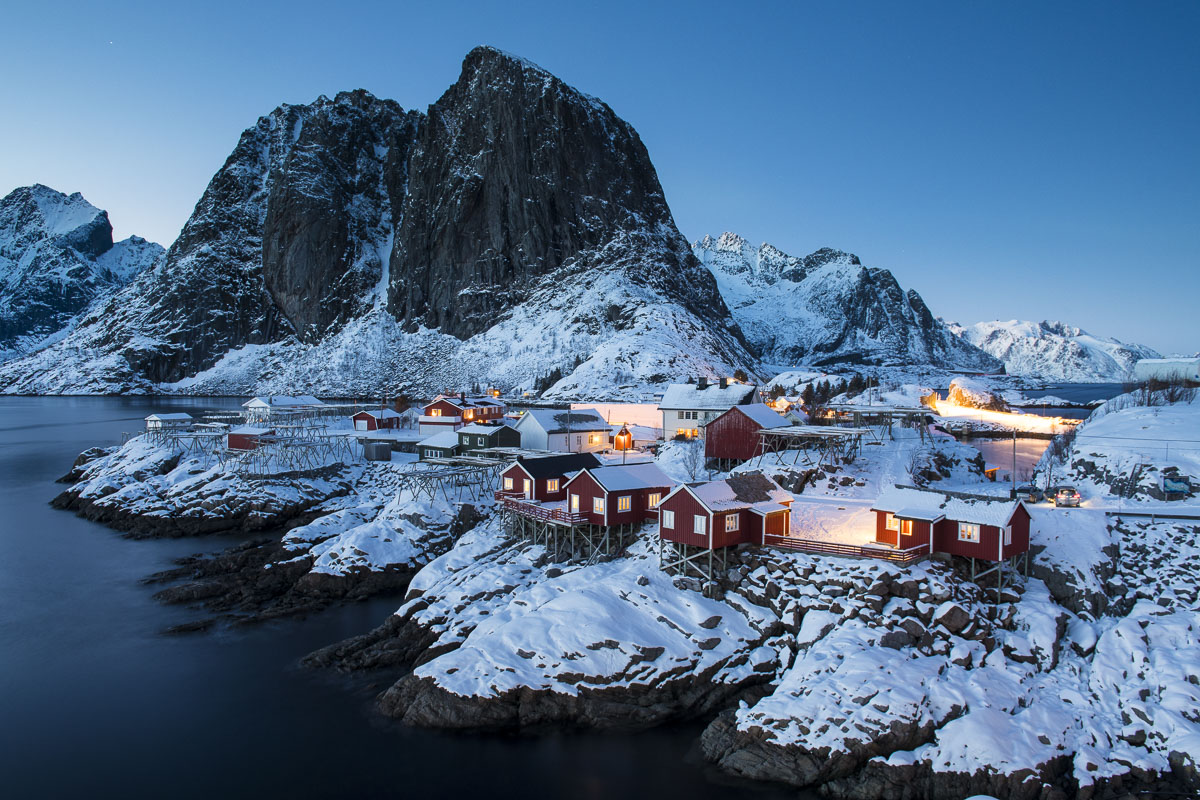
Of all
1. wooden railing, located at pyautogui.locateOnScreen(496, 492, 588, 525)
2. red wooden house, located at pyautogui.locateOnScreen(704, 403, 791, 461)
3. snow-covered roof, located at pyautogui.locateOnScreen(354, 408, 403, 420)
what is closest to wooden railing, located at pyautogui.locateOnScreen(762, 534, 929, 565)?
wooden railing, located at pyautogui.locateOnScreen(496, 492, 588, 525)

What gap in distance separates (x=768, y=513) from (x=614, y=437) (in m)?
31.0

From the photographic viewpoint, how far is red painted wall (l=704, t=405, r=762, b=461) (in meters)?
43.7

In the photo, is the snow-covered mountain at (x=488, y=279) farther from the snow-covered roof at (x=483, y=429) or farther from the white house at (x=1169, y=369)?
the snow-covered roof at (x=483, y=429)

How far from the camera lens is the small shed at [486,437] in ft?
180

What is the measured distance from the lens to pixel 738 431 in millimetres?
44125

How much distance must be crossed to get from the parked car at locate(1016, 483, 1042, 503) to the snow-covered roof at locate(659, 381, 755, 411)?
20.9 meters

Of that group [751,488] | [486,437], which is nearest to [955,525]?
[751,488]

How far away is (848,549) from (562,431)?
31.6 meters

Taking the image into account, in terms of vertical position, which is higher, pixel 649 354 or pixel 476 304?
pixel 476 304

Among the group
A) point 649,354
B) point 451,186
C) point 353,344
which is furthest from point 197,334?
point 649,354

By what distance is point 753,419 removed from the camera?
144 feet

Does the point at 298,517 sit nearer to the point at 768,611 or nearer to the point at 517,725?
the point at 517,725

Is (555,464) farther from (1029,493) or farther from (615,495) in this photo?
(1029,493)

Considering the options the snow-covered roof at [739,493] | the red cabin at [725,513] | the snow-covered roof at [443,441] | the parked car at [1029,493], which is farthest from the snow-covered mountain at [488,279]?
the red cabin at [725,513]
